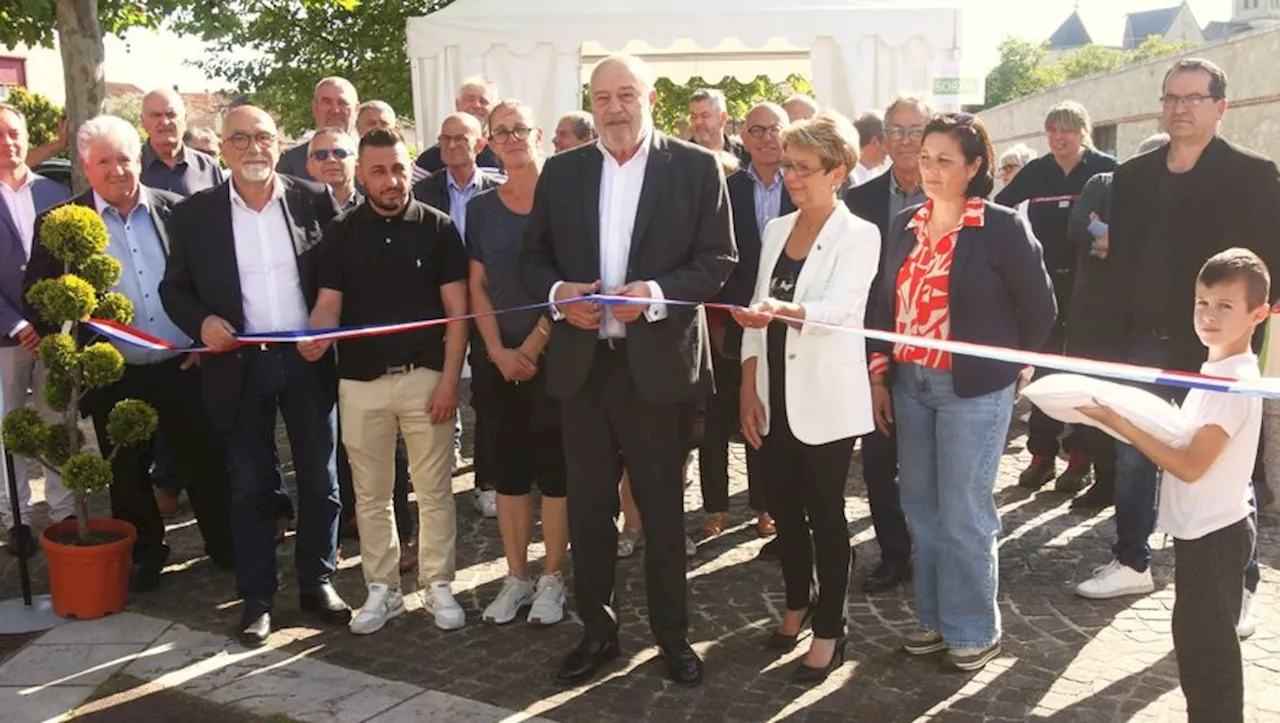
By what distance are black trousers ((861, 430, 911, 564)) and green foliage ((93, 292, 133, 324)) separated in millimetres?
3472

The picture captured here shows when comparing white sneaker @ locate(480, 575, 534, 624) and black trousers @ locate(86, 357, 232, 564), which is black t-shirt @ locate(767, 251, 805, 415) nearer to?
white sneaker @ locate(480, 575, 534, 624)

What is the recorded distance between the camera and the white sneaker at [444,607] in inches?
197

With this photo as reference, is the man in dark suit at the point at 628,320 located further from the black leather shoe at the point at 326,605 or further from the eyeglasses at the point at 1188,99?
the eyeglasses at the point at 1188,99

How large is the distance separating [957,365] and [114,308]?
3683mm

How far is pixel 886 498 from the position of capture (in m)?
5.50

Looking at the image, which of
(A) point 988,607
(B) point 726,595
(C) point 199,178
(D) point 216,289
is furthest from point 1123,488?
(C) point 199,178

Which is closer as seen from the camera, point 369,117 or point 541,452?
point 541,452

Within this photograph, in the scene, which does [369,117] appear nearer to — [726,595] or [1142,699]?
[726,595]

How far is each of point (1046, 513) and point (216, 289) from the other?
4.60m

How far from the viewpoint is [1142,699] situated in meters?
4.21

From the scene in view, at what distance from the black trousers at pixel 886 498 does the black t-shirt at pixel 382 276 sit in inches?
84.1

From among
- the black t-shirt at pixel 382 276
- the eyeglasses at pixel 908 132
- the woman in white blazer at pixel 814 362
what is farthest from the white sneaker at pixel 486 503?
the eyeglasses at pixel 908 132

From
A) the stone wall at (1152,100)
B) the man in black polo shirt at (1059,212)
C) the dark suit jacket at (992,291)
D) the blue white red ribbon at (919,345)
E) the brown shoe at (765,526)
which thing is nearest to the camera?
the blue white red ribbon at (919,345)

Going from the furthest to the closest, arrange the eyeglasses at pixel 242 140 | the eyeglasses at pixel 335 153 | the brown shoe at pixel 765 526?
the brown shoe at pixel 765 526
the eyeglasses at pixel 335 153
the eyeglasses at pixel 242 140
